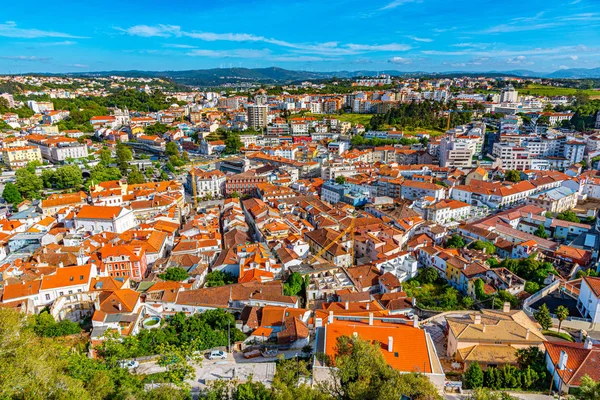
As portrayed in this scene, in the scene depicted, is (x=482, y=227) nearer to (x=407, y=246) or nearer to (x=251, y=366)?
(x=407, y=246)

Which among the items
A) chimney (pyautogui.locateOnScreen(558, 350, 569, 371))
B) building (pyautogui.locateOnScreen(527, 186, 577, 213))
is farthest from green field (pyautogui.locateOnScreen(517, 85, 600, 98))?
chimney (pyautogui.locateOnScreen(558, 350, 569, 371))

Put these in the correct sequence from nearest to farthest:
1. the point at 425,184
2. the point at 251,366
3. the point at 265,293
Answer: the point at 251,366
the point at 265,293
the point at 425,184

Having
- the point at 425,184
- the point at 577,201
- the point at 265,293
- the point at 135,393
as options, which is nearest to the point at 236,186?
the point at 425,184

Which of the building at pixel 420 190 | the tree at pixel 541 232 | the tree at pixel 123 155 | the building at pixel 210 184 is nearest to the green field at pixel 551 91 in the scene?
the building at pixel 420 190

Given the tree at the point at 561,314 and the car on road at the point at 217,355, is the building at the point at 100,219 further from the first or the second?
the tree at the point at 561,314

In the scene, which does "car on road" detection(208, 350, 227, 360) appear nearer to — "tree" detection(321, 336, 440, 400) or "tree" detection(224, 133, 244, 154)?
"tree" detection(321, 336, 440, 400)

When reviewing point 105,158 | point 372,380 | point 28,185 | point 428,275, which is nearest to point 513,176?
point 428,275
